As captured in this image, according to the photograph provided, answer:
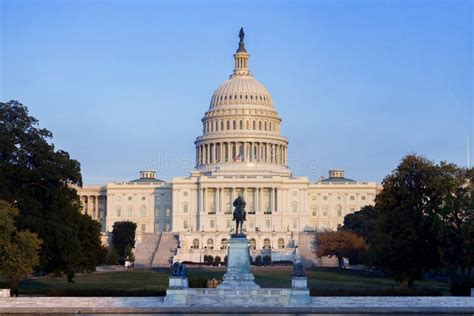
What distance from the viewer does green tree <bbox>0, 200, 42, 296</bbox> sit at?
170 feet

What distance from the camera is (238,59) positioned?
16325 cm

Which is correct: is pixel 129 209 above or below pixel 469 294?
above

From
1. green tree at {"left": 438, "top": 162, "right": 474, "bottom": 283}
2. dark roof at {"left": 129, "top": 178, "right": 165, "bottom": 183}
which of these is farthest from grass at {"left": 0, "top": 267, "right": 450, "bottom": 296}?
dark roof at {"left": 129, "top": 178, "right": 165, "bottom": 183}

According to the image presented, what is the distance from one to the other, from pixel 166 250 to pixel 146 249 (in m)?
2.45

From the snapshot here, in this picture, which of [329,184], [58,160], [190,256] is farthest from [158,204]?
[58,160]

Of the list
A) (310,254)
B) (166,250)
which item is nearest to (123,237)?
(166,250)

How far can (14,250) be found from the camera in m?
51.9

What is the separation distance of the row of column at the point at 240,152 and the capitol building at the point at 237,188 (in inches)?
5.9

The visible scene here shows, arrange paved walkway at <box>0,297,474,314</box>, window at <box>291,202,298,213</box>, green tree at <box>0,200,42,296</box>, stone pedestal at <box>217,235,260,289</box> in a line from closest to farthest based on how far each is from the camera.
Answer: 1. paved walkway at <box>0,297,474,314</box>
2. stone pedestal at <box>217,235,260,289</box>
3. green tree at <box>0,200,42,296</box>
4. window at <box>291,202,298,213</box>

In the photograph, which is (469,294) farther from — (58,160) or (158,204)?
(158,204)

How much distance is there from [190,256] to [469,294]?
69242 millimetres

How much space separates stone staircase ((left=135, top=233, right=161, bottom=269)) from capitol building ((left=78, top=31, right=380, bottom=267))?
8412 millimetres

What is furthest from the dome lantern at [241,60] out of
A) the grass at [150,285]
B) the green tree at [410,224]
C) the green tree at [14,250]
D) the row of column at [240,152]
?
the green tree at [14,250]

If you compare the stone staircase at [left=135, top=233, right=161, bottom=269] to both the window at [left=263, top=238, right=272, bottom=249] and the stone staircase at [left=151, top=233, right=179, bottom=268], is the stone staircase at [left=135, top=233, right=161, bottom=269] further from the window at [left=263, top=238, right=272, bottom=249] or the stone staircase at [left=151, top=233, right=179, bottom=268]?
the window at [left=263, top=238, right=272, bottom=249]
